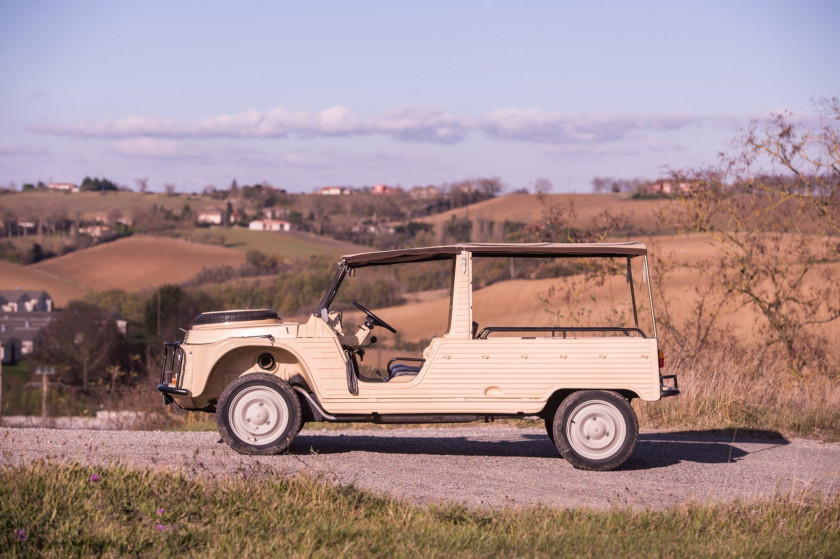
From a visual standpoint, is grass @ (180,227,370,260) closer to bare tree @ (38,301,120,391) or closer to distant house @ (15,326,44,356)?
distant house @ (15,326,44,356)

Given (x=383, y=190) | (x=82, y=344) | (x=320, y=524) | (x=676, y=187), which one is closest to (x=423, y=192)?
(x=383, y=190)

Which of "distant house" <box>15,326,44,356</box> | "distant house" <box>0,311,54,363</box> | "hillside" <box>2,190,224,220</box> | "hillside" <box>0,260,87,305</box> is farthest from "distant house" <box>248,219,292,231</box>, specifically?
"distant house" <box>15,326,44,356</box>

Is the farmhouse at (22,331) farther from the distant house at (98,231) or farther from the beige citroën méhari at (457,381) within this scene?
the beige citroën méhari at (457,381)

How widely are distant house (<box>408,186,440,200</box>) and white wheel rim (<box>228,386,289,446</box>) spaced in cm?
8756

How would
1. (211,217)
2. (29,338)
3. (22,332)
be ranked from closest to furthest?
(29,338) → (22,332) → (211,217)

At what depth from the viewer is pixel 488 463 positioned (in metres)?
9.10

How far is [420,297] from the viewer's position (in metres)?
48.3

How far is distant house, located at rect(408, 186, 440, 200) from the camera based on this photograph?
96875mm

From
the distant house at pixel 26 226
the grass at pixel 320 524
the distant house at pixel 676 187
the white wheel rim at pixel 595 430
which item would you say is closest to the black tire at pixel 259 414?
the grass at pixel 320 524

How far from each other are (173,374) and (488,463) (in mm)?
3171

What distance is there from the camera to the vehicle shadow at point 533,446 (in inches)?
382

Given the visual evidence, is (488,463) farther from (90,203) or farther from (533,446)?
(90,203)

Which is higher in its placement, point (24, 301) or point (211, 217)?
point (211, 217)

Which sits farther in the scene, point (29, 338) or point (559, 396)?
point (29, 338)
